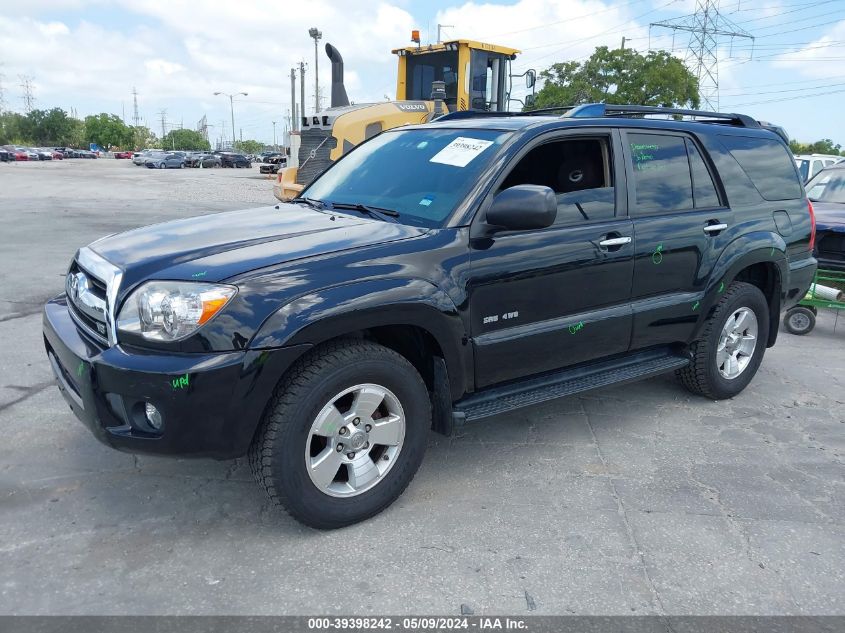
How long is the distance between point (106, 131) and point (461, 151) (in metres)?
111

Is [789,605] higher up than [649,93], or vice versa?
[649,93]

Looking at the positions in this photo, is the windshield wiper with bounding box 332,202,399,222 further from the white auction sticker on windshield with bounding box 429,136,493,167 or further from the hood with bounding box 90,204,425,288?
the white auction sticker on windshield with bounding box 429,136,493,167

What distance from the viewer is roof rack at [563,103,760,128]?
4195mm

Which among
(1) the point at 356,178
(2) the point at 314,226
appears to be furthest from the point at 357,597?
(1) the point at 356,178

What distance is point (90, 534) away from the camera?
2.98 meters

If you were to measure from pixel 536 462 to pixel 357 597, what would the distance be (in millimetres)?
1498

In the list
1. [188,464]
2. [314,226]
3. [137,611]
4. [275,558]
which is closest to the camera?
[137,611]

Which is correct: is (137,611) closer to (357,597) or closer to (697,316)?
(357,597)

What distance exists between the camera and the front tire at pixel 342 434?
9.25 feet

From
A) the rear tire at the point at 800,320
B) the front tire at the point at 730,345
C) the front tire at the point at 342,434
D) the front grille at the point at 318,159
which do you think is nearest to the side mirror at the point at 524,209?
the front tire at the point at 342,434

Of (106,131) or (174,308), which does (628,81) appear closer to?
(174,308)

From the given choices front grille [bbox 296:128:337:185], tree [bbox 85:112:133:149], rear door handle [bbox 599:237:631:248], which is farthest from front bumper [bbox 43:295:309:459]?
tree [bbox 85:112:133:149]

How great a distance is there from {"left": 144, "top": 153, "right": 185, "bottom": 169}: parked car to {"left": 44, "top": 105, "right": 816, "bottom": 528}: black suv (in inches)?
2097

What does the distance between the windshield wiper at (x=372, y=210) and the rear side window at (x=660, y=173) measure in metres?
1.48
